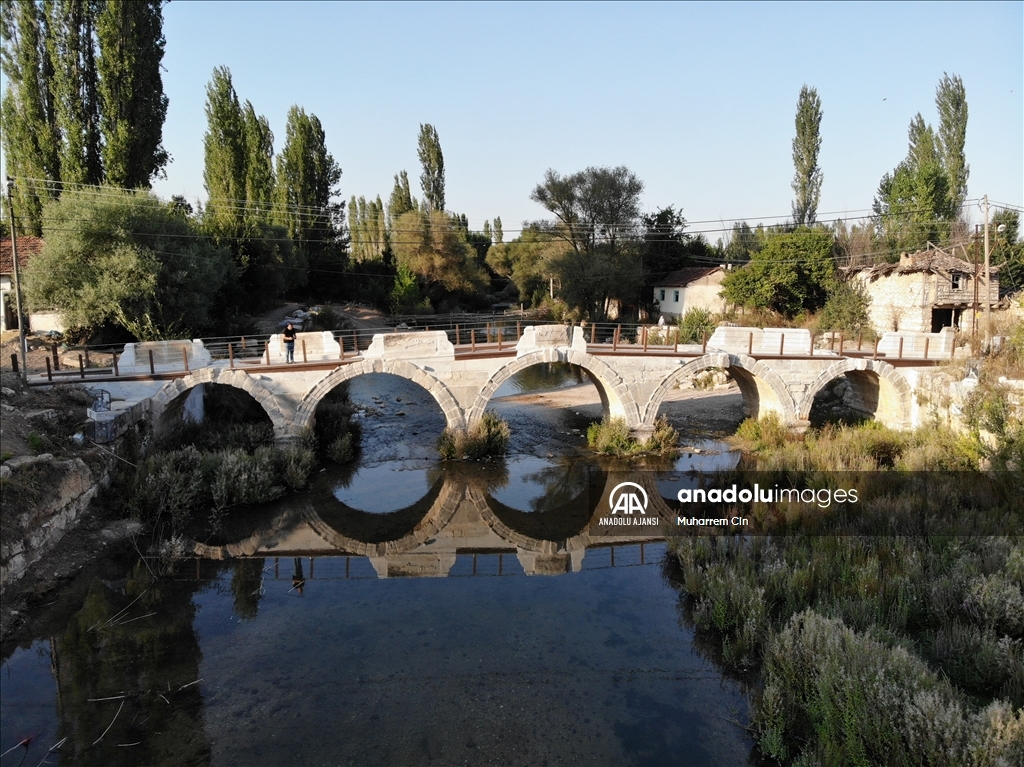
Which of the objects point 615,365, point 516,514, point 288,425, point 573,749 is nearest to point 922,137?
point 615,365

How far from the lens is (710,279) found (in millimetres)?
38969

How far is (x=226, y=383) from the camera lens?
1847 cm

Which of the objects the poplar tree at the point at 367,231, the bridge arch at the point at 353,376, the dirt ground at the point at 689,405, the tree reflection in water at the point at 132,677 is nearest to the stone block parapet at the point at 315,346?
the bridge arch at the point at 353,376

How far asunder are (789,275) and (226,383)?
92.2ft

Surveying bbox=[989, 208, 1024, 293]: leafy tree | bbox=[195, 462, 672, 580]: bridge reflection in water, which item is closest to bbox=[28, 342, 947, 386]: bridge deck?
bbox=[195, 462, 672, 580]: bridge reflection in water

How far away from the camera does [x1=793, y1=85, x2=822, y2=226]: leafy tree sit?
4222 centimetres

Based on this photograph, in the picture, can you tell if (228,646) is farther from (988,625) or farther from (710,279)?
(710,279)

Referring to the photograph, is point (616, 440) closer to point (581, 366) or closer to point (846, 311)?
point (581, 366)

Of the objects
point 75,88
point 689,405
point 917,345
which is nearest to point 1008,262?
point 917,345

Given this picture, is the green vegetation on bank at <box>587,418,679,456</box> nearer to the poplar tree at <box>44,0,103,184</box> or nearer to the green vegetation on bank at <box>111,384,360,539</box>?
the green vegetation on bank at <box>111,384,360,539</box>

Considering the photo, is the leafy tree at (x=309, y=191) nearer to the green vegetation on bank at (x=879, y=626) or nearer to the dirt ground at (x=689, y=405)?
the dirt ground at (x=689, y=405)

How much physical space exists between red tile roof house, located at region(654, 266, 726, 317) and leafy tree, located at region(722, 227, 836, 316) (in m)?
2.39

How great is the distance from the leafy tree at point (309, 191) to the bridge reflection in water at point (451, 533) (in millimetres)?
28813

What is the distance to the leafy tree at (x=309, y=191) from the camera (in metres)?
41.6
